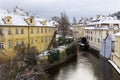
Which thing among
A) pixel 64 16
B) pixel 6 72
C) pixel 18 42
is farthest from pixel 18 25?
pixel 64 16

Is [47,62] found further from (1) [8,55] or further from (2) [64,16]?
(2) [64,16]

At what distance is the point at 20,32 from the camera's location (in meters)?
39.6

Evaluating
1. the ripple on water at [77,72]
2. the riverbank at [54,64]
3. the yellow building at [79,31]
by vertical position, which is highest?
the yellow building at [79,31]

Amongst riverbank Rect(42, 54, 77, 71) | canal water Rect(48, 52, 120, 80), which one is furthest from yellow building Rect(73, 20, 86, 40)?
canal water Rect(48, 52, 120, 80)

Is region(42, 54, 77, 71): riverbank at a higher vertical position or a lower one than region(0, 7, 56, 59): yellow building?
lower

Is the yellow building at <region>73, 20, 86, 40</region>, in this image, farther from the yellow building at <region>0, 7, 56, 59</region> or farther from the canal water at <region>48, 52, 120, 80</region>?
the canal water at <region>48, 52, 120, 80</region>

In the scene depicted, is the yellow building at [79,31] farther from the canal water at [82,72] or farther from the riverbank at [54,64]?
the canal water at [82,72]

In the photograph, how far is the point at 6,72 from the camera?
1510 centimetres

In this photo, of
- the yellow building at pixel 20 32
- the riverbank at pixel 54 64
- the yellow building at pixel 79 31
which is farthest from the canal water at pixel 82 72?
the yellow building at pixel 79 31

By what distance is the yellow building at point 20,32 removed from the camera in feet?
119

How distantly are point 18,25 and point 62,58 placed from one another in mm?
11301

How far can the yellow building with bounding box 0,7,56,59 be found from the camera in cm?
3616

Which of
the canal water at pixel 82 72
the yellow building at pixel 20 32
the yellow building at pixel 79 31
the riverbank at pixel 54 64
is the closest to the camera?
the canal water at pixel 82 72

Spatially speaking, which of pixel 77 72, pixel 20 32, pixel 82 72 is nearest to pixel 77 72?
pixel 77 72
